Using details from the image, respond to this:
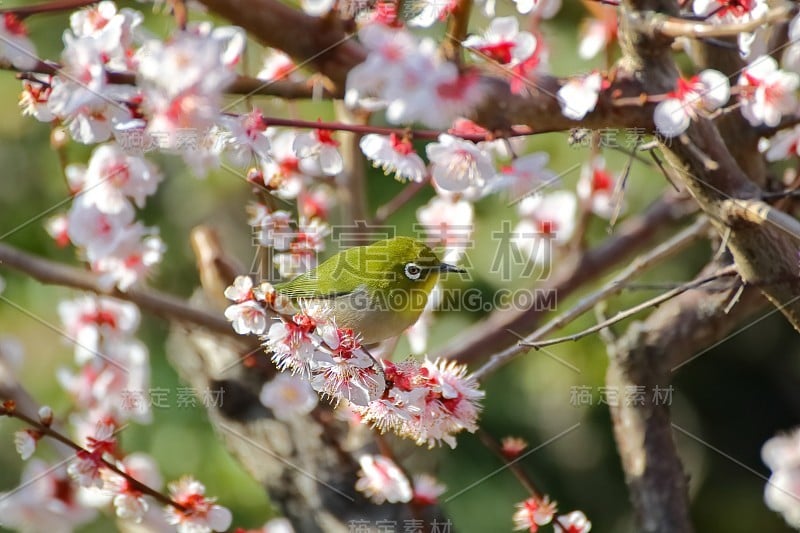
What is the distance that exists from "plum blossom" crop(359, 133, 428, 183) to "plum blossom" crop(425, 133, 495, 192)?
1.9 inches

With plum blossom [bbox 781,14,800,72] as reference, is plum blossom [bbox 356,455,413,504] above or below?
below

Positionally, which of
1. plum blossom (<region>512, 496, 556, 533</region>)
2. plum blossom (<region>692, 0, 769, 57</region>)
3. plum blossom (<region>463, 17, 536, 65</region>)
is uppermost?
plum blossom (<region>463, 17, 536, 65</region>)

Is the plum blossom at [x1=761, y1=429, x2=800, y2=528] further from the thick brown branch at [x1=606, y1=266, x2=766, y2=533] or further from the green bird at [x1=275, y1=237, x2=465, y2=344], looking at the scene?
the green bird at [x1=275, y1=237, x2=465, y2=344]

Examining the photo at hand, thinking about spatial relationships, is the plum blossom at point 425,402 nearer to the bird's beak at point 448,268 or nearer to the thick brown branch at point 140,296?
the bird's beak at point 448,268

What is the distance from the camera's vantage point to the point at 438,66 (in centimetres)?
126

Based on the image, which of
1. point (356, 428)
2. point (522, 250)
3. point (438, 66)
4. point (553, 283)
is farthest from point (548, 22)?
point (438, 66)

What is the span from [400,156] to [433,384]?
1.47 feet

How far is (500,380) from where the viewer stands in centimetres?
346

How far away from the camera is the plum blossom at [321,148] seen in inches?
64.6

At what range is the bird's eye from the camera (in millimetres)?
1947

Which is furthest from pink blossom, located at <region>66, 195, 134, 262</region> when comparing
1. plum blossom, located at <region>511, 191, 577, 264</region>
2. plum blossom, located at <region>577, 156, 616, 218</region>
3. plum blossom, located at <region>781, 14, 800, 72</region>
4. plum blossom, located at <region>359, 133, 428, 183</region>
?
plum blossom, located at <region>781, 14, 800, 72</region>

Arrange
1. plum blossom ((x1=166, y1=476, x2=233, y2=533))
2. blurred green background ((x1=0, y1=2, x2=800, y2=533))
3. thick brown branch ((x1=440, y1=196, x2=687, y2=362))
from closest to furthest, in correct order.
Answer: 1. plum blossom ((x1=166, y1=476, x2=233, y2=533))
2. thick brown branch ((x1=440, y1=196, x2=687, y2=362))
3. blurred green background ((x1=0, y1=2, x2=800, y2=533))

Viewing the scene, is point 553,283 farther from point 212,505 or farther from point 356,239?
point 212,505

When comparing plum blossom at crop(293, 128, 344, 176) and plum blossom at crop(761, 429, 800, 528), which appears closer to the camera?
plum blossom at crop(761, 429, 800, 528)
